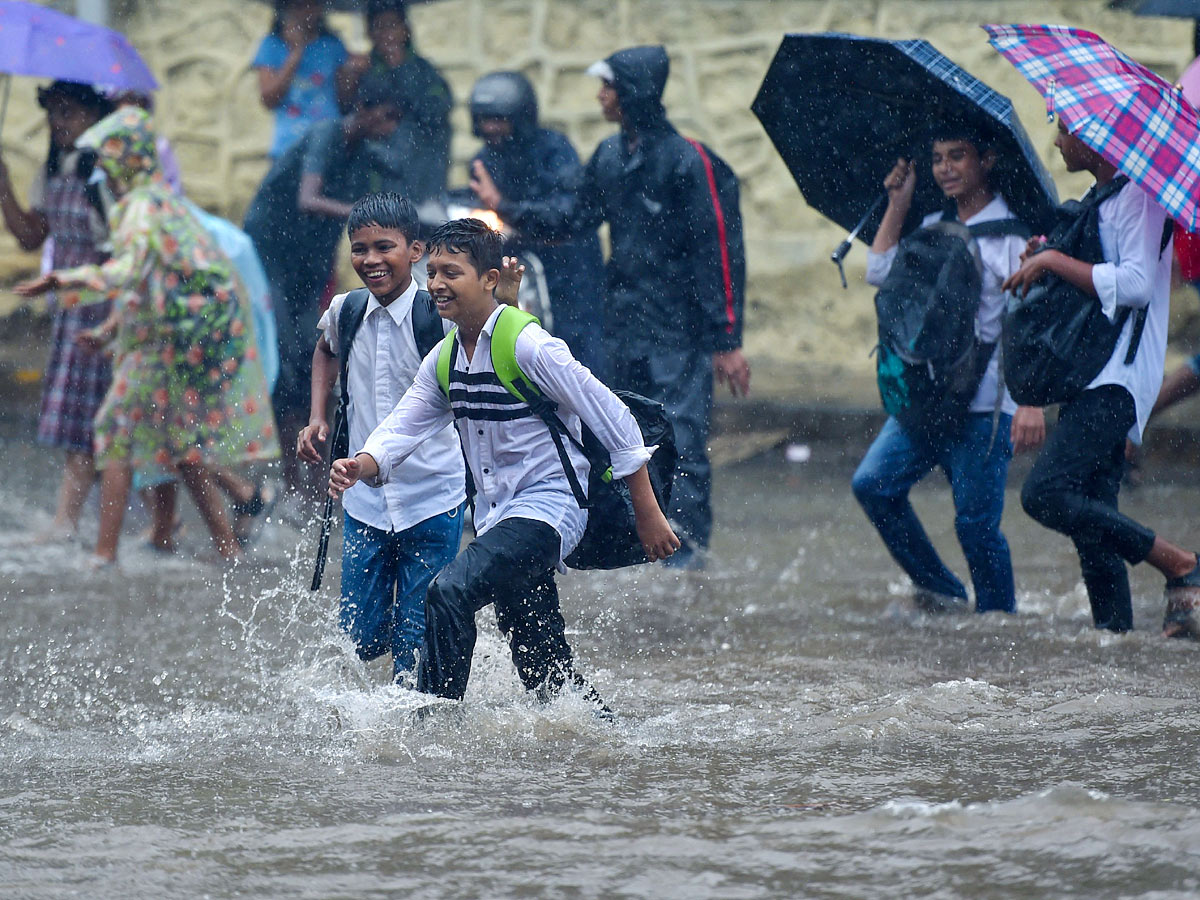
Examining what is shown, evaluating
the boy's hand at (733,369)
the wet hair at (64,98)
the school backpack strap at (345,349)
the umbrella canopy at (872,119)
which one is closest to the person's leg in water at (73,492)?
the wet hair at (64,98)

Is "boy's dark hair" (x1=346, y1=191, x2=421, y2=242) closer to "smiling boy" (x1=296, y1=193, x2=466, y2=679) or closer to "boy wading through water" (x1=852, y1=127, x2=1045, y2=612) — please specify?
"smiling boy" (x1=296, y1=193, x2=466, y2=679)

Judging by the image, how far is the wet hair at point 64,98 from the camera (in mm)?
7469

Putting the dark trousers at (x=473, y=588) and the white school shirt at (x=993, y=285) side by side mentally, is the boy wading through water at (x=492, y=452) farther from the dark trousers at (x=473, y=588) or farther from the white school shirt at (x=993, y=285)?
the white school shirt at (x=993, y=285)

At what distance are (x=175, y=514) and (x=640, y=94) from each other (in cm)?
283

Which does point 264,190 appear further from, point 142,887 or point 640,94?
point 142,887

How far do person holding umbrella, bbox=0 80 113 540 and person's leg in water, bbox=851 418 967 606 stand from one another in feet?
11.7

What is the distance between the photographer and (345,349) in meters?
4.59

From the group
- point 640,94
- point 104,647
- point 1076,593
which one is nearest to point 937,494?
point 1076,593

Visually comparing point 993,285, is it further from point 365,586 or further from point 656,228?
point 365,586

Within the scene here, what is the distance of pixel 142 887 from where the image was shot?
3.13 metres

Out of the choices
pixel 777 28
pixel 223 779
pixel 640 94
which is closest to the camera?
pixel 223 779

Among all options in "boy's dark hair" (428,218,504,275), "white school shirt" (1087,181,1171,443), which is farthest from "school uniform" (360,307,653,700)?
"white school shirt" (1087,181,1171,443)

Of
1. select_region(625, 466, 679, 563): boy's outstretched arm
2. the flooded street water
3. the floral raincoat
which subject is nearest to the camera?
the flooded street water

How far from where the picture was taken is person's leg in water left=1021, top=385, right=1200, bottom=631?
17.5 ft
